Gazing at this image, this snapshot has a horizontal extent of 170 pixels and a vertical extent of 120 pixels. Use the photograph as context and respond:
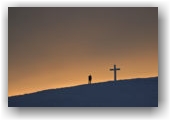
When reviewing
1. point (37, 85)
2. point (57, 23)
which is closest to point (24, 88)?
point (37, 85)

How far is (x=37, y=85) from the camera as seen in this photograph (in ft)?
47.5

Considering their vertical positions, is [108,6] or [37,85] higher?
[108,6]

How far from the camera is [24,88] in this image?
47.4ft

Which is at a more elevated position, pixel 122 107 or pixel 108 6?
pixel 108 6

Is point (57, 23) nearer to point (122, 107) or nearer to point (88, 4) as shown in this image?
point (88, 4)

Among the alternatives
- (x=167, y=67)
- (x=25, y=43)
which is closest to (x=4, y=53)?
(x=25, y=43)

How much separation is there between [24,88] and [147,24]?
2024mm

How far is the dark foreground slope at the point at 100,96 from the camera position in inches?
567

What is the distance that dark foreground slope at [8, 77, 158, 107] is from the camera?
47.3ft

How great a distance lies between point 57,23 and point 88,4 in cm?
53

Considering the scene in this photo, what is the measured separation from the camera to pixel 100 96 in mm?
14516

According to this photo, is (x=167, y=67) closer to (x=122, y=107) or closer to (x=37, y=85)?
(x=122, y=107)

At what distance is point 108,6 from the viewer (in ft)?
47.5

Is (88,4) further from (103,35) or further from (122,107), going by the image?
(122,107)
